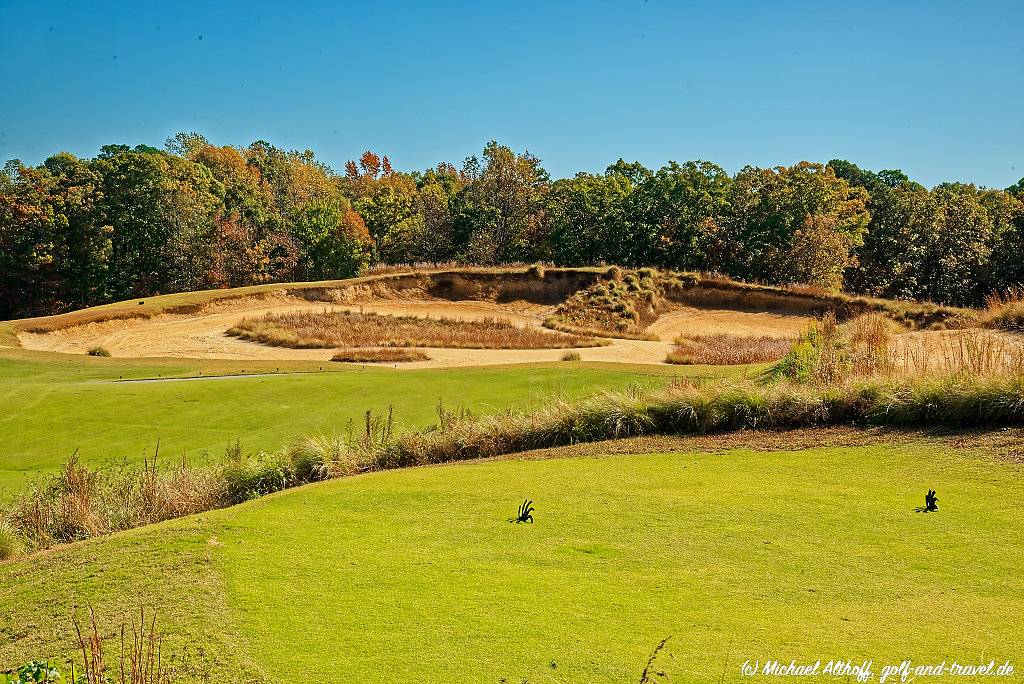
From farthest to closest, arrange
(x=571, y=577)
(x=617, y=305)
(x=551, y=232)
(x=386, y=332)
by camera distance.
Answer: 1. (x=551, y=232)
2. (x=617, y=305)
3. (x=386, y=332)
4. (x=571, y=577)

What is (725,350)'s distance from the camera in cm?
3069

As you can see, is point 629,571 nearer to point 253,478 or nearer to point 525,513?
point 525,513

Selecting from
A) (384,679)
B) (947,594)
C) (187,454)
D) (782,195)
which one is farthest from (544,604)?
(782,195)

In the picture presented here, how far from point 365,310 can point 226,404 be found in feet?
72.5

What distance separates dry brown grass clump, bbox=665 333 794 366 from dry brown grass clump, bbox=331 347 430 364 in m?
8.41

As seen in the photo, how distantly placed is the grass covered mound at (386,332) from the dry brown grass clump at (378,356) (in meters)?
2.21

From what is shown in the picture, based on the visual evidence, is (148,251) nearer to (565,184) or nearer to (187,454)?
(565,184)

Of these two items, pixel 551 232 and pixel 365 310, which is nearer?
pixel 365 310

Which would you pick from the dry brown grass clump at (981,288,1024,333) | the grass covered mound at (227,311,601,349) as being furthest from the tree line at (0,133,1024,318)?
the dry brown grass clump at (981,288,1024,333)

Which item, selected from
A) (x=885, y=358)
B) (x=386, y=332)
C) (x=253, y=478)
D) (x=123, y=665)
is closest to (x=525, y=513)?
(x=123, y=665)

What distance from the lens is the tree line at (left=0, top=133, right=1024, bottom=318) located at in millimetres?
51531

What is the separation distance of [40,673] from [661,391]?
9800mm

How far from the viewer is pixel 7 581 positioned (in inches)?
264

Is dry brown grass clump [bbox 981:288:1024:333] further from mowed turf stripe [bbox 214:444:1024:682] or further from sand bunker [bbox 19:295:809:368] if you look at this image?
sand bunker [bbox 19:295:809:368]
